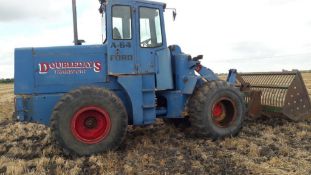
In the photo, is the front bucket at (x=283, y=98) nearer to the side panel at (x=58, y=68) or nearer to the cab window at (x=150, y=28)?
the cab window at (x=150, y=28)

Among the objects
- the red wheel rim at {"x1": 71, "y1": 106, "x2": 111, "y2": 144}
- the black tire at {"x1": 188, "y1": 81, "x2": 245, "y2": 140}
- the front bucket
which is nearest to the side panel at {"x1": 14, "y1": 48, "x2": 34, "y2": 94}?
the red wheel rim at {"x1": 71, "y1": 106, "x2": 111, "y2": 144}

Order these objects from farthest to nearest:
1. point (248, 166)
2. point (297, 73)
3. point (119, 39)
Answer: point (297, 73) → point (119, 39) → point (248, 166)

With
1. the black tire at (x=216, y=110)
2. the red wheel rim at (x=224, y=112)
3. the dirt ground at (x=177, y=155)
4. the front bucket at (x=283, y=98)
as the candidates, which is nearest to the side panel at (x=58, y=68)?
the dirt ground at (x=177, y=155)

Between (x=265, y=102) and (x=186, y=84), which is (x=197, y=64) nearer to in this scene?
(x=186, y=84)

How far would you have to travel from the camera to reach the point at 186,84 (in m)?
8.79

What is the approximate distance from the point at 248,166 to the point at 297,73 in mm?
4414

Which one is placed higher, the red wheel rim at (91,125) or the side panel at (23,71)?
the side panel at (23,71)

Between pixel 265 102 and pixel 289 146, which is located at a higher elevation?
pixel 265 102

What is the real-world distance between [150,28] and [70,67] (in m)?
1.81

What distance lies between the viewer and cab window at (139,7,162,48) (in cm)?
828

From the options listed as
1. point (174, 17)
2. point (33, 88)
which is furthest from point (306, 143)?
point (33, 88)

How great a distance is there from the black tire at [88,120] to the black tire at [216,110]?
170 centimetres

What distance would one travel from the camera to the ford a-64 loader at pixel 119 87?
24.5 feet

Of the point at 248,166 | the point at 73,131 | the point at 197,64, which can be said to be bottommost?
the point at 248,166
